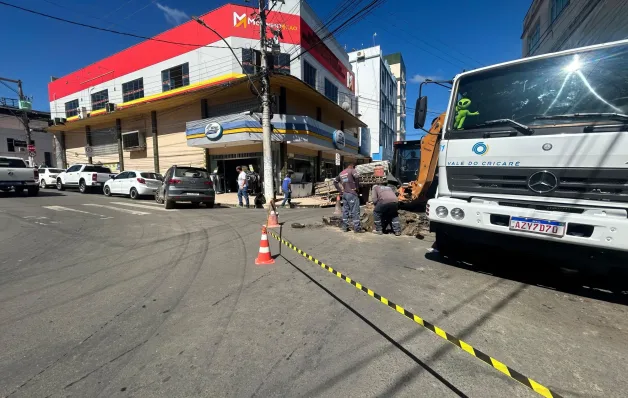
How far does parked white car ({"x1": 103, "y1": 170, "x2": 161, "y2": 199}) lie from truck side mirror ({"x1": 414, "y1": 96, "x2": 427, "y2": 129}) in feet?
46.2

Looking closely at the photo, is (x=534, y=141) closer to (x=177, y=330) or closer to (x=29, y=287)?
(x=177, y=330)

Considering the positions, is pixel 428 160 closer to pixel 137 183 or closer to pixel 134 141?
pixel 137 183

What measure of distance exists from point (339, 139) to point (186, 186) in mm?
13182

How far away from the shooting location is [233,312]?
3145mm

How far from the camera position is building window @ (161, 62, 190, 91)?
2128 cm

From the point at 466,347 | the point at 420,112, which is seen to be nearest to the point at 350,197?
the point at 420,112

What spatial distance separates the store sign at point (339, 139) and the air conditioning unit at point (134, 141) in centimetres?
1545

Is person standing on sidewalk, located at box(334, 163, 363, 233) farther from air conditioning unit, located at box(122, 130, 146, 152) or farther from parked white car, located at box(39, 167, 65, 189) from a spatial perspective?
parked white car, located at box(39, 167, 65, 189)

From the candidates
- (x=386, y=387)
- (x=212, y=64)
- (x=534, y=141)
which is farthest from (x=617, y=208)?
(x=212, y=64)

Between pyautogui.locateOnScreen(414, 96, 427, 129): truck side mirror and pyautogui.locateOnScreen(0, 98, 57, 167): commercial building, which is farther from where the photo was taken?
pyautogui.locateOnScreen(0, 98, 57, 167): commercial building

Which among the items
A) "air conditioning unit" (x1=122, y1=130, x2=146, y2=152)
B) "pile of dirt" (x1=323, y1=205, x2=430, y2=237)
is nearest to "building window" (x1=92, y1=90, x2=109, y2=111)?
"air conditioning unit" (x1=122, y1=130, x2=146, y2=152)

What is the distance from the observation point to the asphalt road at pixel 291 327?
2.07 metres

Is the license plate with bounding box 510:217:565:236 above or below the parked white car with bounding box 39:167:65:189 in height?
below

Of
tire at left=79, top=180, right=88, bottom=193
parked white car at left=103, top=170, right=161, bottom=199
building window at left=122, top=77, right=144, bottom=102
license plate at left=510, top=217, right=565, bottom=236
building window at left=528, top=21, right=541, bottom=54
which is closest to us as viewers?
license plate at left=510, top=217, right=565, bottom=236
